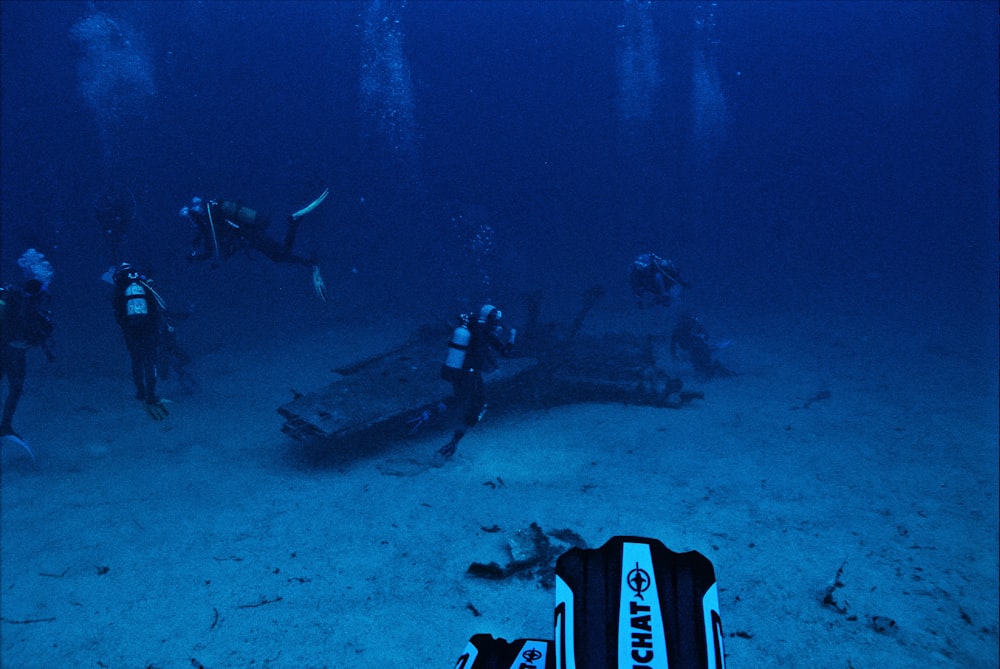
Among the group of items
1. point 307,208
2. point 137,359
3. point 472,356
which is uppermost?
point 307,208

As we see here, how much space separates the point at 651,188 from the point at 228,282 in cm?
8816

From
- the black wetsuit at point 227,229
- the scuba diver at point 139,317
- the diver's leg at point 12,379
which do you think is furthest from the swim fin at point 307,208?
the diver's leg at point 12,379

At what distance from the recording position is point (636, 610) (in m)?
1.79

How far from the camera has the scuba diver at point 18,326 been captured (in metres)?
7.11

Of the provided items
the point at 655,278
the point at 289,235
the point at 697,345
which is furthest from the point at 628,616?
the point at 697,345

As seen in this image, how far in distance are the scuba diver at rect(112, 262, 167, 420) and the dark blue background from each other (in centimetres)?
1295

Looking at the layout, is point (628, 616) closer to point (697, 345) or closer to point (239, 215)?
point (239, 215)

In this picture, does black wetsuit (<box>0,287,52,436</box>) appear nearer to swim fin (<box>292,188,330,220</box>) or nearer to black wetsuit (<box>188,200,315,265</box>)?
black wetsuit (<box>188,200,315,265</box>)

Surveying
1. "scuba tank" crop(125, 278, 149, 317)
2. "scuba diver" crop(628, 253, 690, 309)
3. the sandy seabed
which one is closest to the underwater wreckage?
the sandy seabed

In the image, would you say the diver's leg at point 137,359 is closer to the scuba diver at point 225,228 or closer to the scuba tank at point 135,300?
the scuba tank at point 135,300

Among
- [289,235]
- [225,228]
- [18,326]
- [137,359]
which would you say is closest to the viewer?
[137,359]

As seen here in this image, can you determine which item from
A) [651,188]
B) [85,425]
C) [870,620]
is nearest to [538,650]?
[870,620]

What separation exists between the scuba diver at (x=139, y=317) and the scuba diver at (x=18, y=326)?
161cm

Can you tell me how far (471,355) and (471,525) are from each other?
2.43 meters
